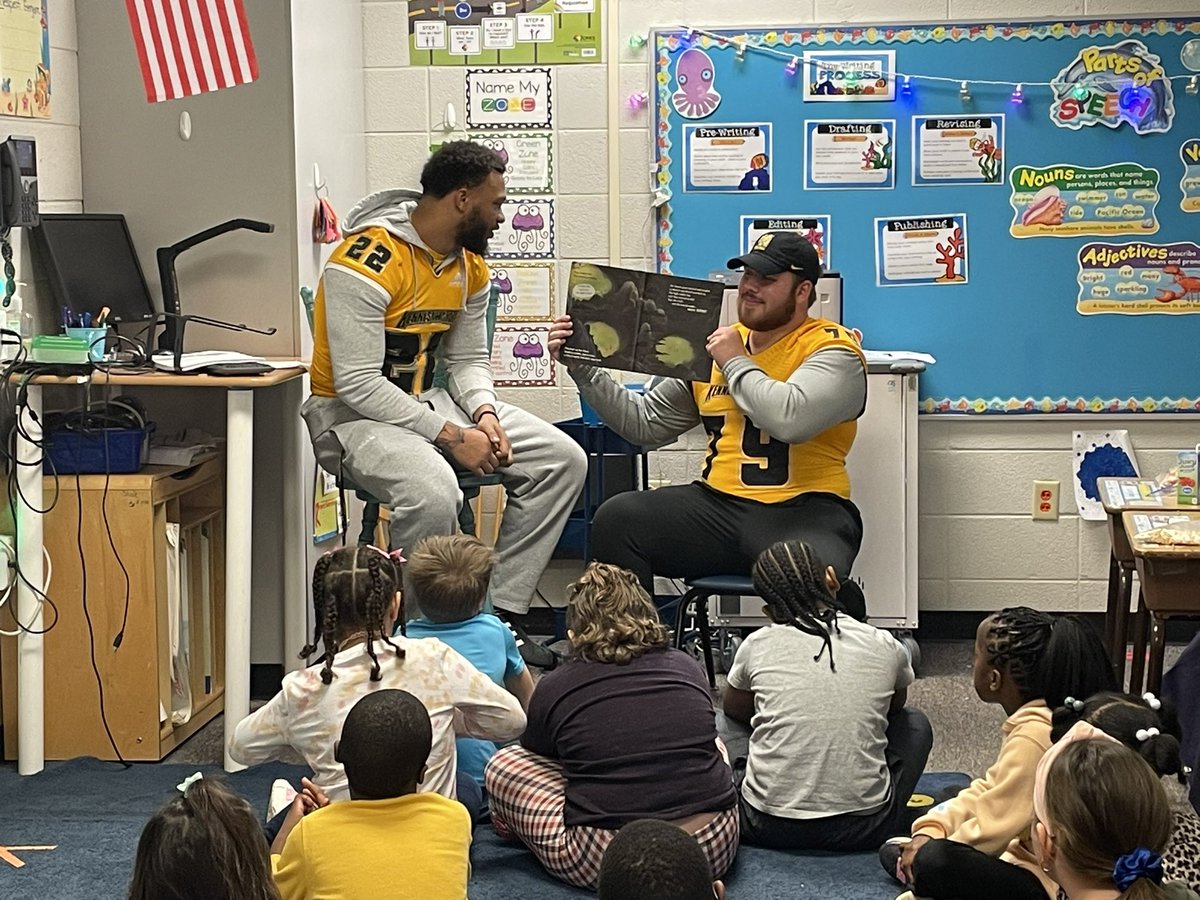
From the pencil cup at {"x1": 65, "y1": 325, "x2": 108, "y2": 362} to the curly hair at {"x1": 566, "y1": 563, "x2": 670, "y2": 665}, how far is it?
1380 mm

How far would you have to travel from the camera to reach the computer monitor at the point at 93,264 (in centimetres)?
389

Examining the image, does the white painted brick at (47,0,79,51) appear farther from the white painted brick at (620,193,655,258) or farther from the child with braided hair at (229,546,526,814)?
the child with braided hair at (229,546,526,814)

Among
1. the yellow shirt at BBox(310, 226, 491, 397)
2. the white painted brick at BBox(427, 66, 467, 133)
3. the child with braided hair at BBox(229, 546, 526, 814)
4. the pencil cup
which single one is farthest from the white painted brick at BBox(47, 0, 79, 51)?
the child with braided hair at BBox(229, 546, 526, 814)

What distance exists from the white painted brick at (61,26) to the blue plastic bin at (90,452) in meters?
0.98

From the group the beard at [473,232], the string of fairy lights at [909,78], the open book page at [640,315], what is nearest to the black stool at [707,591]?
the open book page at [640,315]

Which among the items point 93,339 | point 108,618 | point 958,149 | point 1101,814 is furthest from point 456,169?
point 1101,814

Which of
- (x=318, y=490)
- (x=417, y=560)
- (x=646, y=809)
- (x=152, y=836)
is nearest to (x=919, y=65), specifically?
(x=318, y=490)

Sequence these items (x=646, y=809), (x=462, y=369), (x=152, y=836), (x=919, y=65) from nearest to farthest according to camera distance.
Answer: (x=152, y=836), (x=646, y=809), (x=462, y=369), (x=919, y=65)

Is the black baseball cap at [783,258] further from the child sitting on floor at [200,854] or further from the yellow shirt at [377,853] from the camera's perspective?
the child sitting on floor at [200,854]

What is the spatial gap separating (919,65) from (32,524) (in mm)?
2941

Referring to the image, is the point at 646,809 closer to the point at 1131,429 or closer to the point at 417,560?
the point at 417,560

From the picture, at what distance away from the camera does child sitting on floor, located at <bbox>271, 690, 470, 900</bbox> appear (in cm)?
218

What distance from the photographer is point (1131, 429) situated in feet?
16.1

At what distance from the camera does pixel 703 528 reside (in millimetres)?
4016
